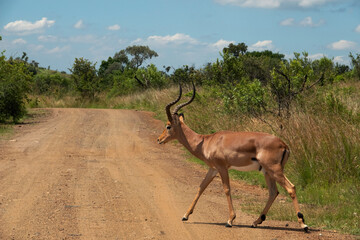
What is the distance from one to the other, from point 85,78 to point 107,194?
33.2 meters

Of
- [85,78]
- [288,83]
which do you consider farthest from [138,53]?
[288,83]

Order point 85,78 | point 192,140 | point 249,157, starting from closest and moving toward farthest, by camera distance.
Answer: point 249,157 < point 192,140 < point 85,78

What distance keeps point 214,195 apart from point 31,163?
520cm

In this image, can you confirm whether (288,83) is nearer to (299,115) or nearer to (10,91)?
(299,115)

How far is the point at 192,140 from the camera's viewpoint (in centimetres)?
826

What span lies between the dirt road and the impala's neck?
0.99 metres

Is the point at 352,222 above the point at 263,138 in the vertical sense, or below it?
below

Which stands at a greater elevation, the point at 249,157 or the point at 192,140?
the point at 192,140

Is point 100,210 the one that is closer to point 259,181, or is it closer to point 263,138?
point 263,138

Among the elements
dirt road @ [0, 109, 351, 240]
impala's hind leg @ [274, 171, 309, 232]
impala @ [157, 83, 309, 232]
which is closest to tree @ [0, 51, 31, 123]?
dirt road @ [0, 109, 351, 240]

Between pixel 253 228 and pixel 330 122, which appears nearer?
pixel 253 228

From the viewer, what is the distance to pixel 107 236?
6.54 meters

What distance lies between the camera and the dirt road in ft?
22.5

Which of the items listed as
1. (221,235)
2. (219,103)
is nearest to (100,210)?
(221,235)
